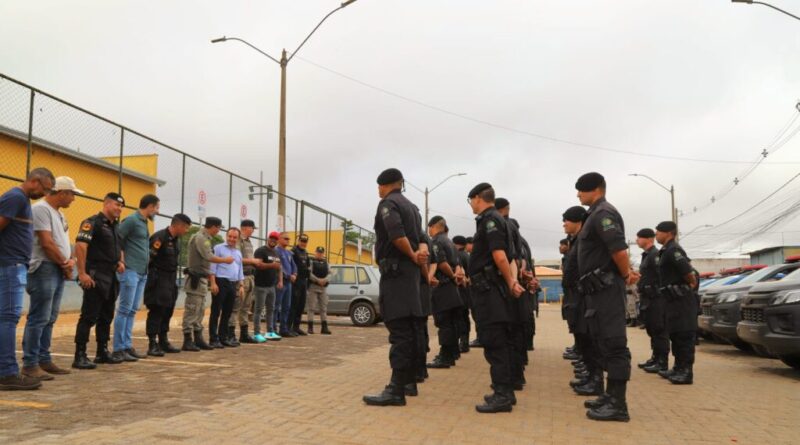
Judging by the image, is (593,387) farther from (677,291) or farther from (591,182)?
(591,182)

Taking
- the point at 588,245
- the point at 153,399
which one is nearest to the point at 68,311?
the point at 153,399

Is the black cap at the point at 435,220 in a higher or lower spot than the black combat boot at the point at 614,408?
higher

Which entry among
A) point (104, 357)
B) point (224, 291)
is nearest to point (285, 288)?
point (224, 291)

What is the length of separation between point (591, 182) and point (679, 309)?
2.75 m

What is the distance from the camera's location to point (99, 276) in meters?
7.05

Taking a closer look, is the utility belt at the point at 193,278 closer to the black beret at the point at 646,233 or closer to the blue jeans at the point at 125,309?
the blue jeans at the point at 125,309

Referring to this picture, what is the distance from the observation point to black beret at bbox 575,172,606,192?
218 inches

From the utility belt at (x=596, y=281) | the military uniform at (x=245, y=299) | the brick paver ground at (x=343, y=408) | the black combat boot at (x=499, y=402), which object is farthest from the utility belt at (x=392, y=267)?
the military uniform at (x=245, y=299)

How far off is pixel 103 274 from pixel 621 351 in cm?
566

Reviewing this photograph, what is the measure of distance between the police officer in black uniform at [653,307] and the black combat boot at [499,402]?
3.18 m

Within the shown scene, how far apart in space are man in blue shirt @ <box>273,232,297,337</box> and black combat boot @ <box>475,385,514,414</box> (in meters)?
7.14

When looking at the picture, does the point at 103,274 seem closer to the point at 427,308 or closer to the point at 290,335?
the point at 427,308

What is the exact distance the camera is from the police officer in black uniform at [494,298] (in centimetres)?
527

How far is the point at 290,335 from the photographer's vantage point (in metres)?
12.1
